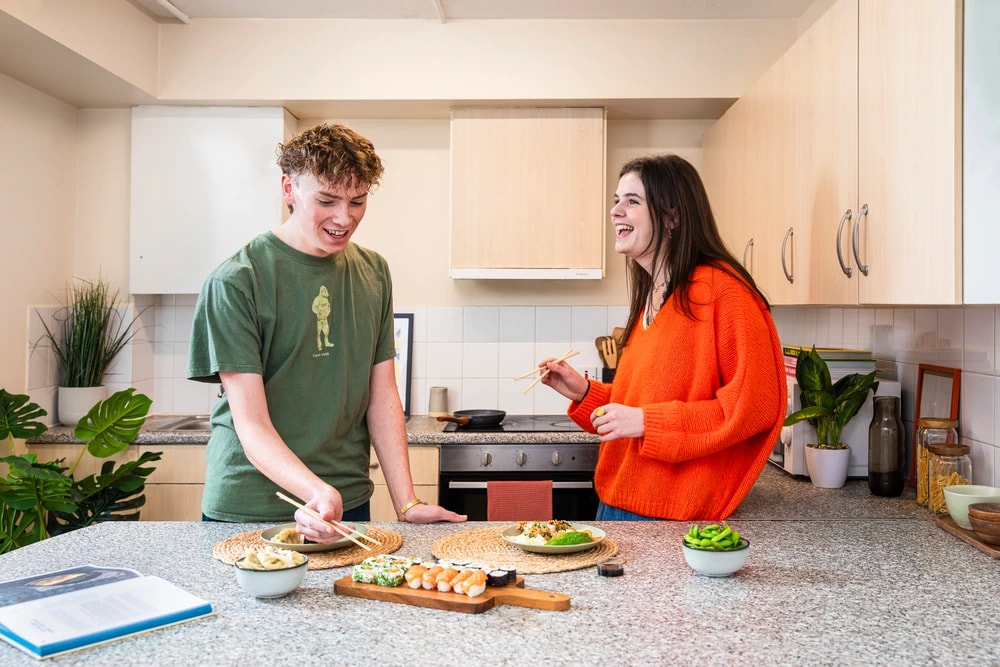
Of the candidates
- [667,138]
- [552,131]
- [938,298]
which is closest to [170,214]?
[552,131]

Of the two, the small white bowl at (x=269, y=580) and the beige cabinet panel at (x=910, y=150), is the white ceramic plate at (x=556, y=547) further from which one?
the beige cabinet panel at (x=910, y=150)

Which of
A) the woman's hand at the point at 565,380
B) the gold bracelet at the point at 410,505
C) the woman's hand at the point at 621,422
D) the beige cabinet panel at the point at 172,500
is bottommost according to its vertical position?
the beige cabinet panel at the point at 172,500

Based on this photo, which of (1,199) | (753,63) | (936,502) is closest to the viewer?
(936,502)

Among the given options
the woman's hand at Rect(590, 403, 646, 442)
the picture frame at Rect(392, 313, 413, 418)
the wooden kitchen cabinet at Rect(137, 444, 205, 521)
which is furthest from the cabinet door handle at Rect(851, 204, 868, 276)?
the wooden kitchen cabinet at Rect(137, 444, 205, 521)

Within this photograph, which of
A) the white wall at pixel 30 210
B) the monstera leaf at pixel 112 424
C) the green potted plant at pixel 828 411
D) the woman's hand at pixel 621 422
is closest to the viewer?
the woman's hand at pixel 621 422

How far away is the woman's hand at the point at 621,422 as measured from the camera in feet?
6.16

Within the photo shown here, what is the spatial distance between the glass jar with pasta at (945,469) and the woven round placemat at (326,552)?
135cm

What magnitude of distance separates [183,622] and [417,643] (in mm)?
339

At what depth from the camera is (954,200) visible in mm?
1646

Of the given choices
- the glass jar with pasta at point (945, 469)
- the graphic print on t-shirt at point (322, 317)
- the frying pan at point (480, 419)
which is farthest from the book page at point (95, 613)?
the frying pan at point (480, 419)

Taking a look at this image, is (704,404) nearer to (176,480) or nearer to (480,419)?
(480,419)

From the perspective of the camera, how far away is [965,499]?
1751mm

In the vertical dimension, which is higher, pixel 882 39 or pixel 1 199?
pixel 882 39

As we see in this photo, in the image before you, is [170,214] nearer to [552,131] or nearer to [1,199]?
[1,199]
